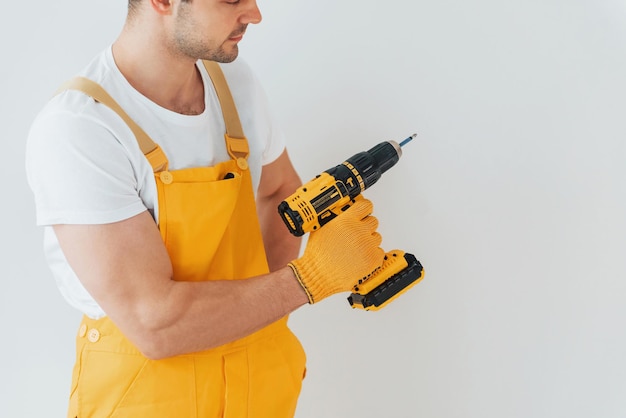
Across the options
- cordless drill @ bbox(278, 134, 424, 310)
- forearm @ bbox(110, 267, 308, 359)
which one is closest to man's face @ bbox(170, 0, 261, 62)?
cordless drill @ bbox(278, 134, 424, 310)

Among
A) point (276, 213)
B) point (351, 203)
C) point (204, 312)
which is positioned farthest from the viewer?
point (276, 213)

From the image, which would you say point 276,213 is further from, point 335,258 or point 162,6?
point 162,6

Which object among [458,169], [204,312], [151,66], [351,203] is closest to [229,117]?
[151,66]

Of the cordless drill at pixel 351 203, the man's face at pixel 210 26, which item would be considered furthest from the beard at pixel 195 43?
the cordless drill at pixel 351 203

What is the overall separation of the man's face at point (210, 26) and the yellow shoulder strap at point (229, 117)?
16 centimetres

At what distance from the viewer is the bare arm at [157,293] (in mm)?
1505

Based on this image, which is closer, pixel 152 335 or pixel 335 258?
pixel 152 335

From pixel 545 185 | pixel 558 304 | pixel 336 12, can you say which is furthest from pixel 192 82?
pixel 558 304

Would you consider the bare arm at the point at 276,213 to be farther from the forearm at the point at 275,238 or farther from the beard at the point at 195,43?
the beard at the point at 195,43

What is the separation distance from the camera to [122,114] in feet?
5.17

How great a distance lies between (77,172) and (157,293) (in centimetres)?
27

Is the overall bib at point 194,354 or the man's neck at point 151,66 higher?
the man's neck at point 151,66

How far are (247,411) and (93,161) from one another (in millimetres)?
635

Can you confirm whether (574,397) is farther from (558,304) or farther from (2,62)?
(2,62)
